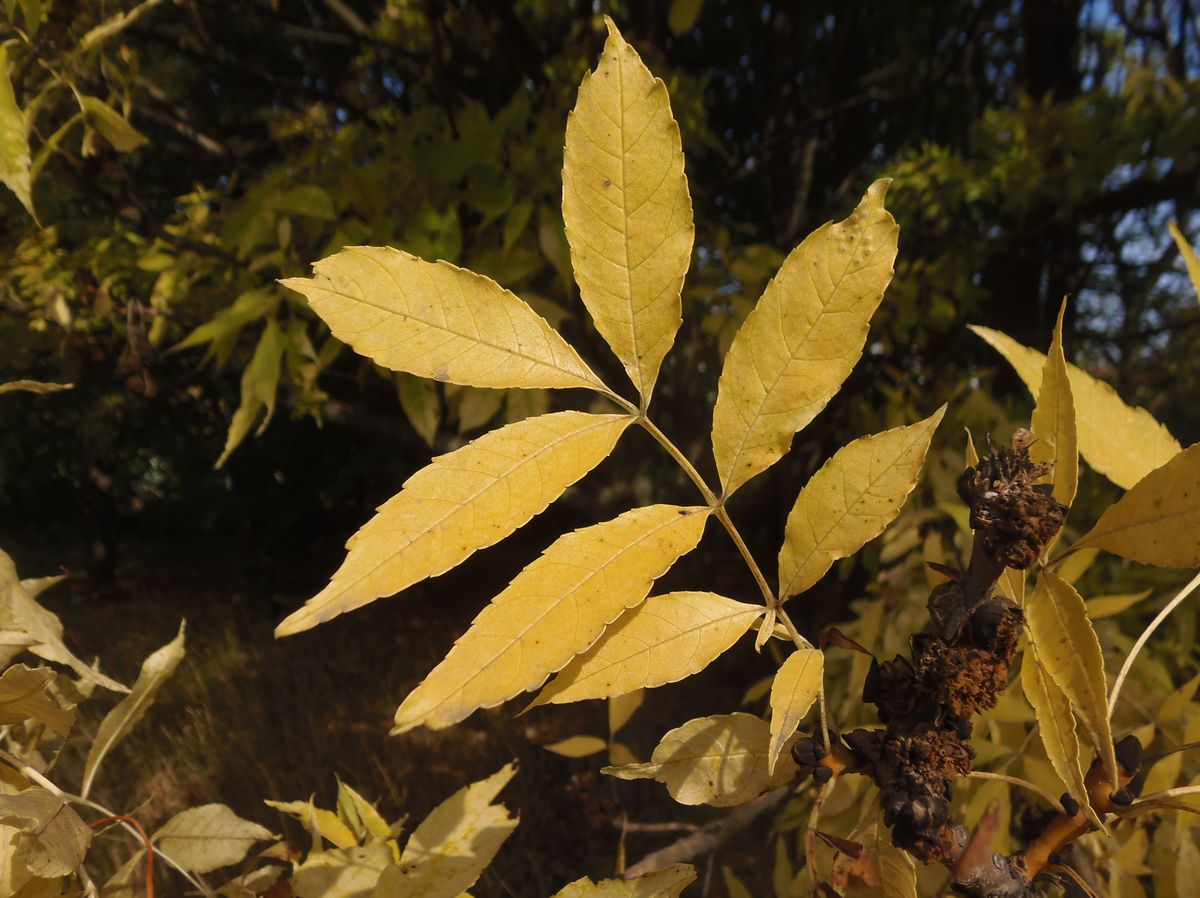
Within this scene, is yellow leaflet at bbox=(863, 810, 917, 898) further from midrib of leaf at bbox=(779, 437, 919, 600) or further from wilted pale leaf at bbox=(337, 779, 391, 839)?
wilted pale leaf at bbox=(337, 779, 391, 839)

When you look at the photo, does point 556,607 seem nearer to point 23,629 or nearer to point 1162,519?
point 1162,519

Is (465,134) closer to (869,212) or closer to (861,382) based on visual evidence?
(869,212)

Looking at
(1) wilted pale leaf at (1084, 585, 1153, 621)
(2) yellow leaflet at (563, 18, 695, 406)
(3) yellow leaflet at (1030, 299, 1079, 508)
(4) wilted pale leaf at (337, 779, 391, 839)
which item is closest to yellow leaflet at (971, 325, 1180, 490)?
(3) yellow leaflet at (1030, 299, 1079, 508)

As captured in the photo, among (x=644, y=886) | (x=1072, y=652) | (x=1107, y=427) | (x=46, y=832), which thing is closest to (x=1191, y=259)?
(x=1107, y=427)

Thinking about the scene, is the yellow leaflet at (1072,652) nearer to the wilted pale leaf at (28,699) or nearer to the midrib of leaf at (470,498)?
the midrib of leaf at (470,498)

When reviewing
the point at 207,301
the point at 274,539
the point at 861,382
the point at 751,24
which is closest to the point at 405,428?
the point at 207,301

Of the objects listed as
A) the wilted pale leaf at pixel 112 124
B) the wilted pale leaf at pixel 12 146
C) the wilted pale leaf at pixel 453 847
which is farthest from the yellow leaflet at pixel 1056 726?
the wilted pale leaf at pixel 112 124
